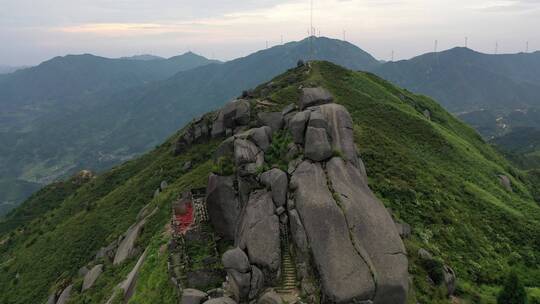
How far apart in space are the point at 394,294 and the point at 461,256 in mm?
17977

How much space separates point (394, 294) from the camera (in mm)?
26109

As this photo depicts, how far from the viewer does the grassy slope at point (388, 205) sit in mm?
39344

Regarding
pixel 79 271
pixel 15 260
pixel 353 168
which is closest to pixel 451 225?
pixel 353 168

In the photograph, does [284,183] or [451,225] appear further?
[451,225]

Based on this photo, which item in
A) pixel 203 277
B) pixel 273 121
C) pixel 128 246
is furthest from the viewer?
pixel 128 246

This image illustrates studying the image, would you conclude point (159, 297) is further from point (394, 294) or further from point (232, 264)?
point (394, 294)

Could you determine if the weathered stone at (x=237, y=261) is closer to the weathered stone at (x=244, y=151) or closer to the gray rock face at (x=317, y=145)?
the weathered stone at (x=244, y=151)

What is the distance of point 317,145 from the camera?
34938mm

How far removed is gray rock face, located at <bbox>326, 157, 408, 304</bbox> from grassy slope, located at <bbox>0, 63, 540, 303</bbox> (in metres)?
4.49

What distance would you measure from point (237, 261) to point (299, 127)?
14.8 metres

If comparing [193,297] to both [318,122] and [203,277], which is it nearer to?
[203,277]

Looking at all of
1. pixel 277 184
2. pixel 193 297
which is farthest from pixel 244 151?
pixel 193 297

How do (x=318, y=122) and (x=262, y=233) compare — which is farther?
(x=318, y=122)

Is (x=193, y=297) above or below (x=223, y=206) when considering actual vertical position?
below
